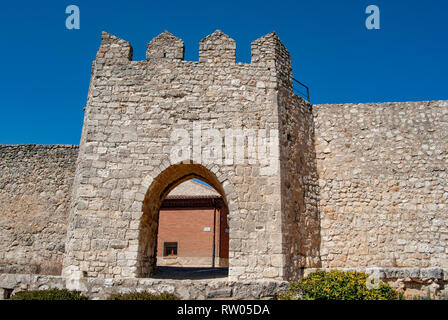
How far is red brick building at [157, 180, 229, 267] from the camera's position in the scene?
20.6m

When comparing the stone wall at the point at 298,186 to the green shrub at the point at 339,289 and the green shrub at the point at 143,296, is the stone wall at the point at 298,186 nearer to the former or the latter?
the green shrub at the point at 339,289

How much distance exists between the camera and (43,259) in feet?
37.8

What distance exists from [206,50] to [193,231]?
13526 millimetres

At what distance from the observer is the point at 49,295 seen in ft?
20.3

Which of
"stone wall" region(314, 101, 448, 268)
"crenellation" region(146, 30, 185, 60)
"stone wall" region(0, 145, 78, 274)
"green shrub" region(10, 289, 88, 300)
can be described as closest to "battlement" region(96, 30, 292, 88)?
"crenellation" region(146, 30, 185, 60)

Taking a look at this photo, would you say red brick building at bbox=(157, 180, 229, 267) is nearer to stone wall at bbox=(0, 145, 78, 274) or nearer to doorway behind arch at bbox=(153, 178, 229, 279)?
doorway behind arch at bbox=(153, 178, 229, 279)

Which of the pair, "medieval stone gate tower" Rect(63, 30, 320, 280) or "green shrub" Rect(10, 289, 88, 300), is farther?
"medieval stone gate tower" Rect(63, 30, 320, 280)

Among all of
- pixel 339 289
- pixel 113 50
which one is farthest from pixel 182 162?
pixel 339 289

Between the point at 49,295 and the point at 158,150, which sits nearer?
the point at 49,295

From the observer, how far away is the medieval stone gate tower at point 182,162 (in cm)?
813

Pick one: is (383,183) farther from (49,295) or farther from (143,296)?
(49,295)

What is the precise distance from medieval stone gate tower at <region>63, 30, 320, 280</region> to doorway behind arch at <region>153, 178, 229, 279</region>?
1132 cm

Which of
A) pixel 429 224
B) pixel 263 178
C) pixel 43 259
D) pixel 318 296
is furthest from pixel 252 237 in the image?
pixel 43 259
